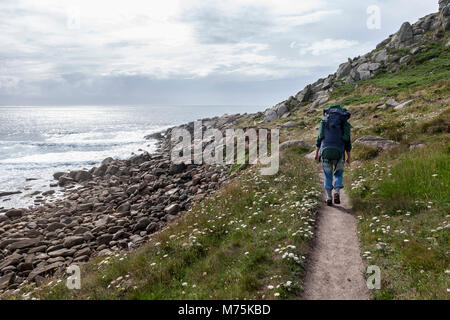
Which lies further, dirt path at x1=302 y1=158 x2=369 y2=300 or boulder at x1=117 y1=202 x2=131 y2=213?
boulder at x1=117 y1=202 x2=131 y2=213

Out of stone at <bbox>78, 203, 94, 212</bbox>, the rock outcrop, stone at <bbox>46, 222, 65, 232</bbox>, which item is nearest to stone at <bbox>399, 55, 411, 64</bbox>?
the rock outcrop

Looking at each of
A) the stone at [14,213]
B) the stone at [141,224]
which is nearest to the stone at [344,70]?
the stone at [141,224]

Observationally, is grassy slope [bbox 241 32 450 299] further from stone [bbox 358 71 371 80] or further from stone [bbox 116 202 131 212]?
stone [bbox 358 71 371 80]

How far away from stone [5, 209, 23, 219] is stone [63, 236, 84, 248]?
32.6 ft

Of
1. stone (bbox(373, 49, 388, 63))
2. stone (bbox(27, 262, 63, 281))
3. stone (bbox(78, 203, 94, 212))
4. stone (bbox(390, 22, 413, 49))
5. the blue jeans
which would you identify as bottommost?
stone (bbox(27, 262, 63, 281))

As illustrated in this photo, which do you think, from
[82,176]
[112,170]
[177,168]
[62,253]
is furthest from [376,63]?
[62,253]

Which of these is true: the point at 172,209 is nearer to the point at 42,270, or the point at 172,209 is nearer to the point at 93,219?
the point at 93,219

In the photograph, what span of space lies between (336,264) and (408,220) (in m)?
2.89

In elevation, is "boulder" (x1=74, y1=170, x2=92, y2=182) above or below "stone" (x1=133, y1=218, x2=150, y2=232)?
above

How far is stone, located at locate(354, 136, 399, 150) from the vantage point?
1575 cm

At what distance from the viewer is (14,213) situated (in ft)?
74.4

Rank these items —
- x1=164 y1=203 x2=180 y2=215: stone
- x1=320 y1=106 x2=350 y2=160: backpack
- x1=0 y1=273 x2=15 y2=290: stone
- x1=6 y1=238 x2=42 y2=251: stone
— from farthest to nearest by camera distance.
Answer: x1=164 y1=203 x2=180 y2=215: stone
x1=6 y1=238 x2=42 y2=251: stone
x1=0 y1=273 x2=15 y2=290: stone
x1=320 y1=106 x2=350 y2=160: backpack
